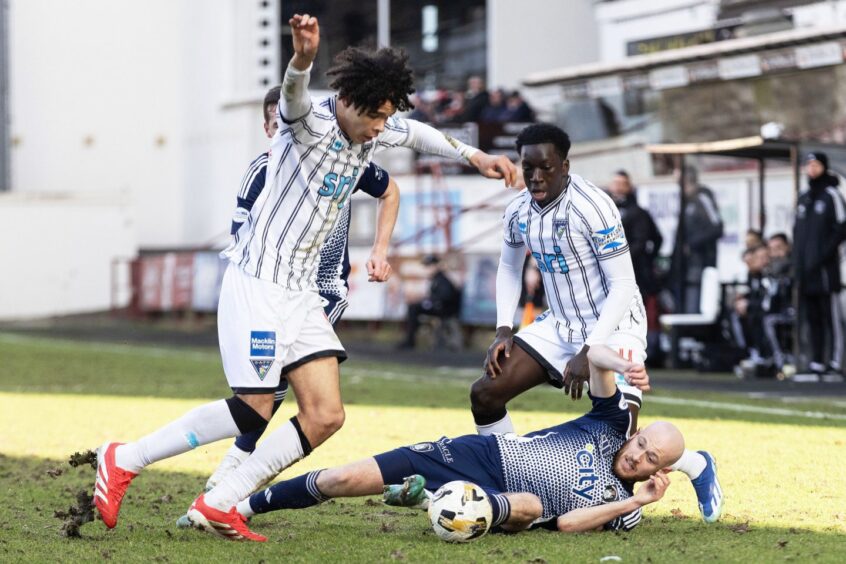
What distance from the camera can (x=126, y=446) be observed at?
708 cm

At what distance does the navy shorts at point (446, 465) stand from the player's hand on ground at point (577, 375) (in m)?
0.45

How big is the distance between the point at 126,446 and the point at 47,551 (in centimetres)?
68

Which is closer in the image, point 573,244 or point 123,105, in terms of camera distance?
point 573,244

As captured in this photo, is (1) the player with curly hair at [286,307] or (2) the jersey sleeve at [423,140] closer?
(1) the player with curly hair at [286,307]

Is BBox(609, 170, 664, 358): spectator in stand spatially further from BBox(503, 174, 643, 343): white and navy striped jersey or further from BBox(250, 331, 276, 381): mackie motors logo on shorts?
BBox(250, 331, 276, 381): mackie motors logo on shorts

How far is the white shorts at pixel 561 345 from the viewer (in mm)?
7867

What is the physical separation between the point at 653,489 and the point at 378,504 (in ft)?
5.80

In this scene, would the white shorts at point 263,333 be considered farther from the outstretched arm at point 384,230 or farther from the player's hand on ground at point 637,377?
the player's hand on ground at point 637,377

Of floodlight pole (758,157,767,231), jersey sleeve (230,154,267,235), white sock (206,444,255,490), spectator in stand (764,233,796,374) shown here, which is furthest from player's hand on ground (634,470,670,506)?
floodlight pole (758,157,767,231)

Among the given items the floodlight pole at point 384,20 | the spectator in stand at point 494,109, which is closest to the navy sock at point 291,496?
the spectator in stand at point 494,109

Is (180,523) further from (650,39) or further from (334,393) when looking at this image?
(650,39)

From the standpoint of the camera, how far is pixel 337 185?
22.9 feet

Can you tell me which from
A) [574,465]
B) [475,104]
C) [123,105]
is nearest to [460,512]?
[574,465]

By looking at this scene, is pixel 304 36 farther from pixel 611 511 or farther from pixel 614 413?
pixel 611 511
